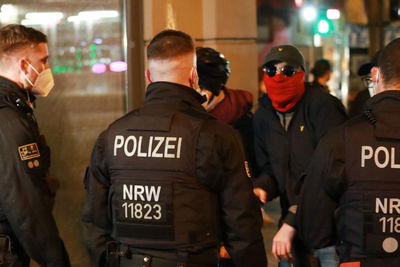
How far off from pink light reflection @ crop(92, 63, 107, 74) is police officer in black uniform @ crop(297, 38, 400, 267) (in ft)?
10.8

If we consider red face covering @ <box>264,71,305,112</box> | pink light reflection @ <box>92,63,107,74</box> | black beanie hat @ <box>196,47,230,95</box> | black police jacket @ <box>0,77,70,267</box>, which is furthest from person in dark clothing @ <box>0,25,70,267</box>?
pink light reflection @ <box>92,63,107,74</box>

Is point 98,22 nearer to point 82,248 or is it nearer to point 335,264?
point 82,248

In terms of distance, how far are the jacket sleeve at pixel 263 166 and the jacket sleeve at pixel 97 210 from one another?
4.09ft

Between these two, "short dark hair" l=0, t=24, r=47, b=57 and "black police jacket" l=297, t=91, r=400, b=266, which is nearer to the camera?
"black police jacket" l=297, t=91, r=400, b=266

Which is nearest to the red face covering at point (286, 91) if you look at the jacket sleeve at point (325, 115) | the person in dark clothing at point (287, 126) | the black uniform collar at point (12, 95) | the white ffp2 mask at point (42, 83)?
the person in dark clothing at point (287, 126)

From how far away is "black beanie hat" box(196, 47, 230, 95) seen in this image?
4.95 meters

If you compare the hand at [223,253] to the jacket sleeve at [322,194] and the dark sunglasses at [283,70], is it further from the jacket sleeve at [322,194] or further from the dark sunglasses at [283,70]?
the dark sunglasses at [283,70]

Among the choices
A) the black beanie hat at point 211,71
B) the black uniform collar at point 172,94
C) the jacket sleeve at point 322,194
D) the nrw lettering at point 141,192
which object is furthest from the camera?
the black beanie hat at point 211,71

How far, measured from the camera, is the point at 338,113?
13.5 feet

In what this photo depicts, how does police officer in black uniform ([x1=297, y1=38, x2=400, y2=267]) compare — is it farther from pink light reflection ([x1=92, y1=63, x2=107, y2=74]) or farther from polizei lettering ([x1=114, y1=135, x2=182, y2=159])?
pink light reflection ([x1=92, y1=63, x2=107, y2=74])

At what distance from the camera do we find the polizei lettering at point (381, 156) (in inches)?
120

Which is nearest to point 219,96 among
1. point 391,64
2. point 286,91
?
point 286,91

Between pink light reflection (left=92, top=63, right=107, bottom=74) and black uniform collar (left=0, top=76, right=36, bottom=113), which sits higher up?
pink light reflection (left=92, top=63, right=107, bottom=74)

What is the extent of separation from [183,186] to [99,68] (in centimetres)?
313
